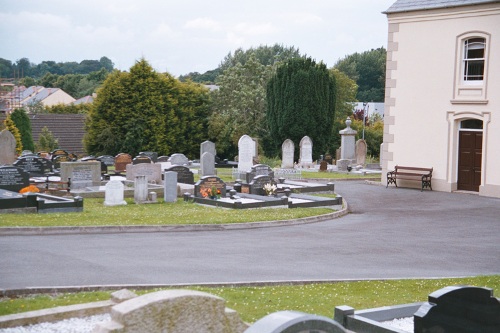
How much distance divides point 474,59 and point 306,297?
1903 centimetres

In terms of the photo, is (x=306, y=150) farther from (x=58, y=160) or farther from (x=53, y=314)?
(x=53, y=314)

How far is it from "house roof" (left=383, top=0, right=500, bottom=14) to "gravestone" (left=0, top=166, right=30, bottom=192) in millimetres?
16594

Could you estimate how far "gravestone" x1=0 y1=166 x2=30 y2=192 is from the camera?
2177cm

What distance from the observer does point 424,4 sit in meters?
28.0

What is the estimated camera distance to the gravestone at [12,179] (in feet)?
71.4

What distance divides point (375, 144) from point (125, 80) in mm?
18437

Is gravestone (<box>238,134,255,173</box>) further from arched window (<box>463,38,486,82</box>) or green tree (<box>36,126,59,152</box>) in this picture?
green tree (<box>36,126,59,152</box>)

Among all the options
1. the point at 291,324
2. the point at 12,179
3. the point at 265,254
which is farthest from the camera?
the point at 12,179

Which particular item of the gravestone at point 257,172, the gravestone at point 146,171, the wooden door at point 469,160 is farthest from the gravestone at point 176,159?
the wooden door at point 469,160

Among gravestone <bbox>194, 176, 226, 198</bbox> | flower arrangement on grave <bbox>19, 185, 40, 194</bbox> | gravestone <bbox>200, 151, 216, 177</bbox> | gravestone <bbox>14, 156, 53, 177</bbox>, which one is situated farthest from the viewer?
gravestone <bbox>200, 151, 216, 177</bbox>

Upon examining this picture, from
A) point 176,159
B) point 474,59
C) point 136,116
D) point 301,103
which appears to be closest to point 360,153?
point 301,103

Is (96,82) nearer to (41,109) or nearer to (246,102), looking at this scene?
(41,109)

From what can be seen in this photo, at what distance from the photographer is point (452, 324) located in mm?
7250

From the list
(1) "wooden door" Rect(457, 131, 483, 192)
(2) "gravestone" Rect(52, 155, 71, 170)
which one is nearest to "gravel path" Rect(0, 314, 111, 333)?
(1) "wooden door" Rect(457, 131, 483, 192)
